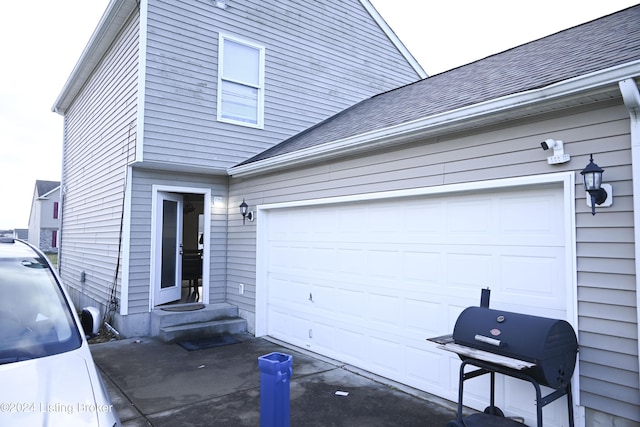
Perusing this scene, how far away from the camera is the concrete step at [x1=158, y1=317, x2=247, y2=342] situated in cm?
656

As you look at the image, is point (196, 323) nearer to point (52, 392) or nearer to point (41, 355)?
point (41, 355)

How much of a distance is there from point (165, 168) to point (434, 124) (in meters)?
4.95

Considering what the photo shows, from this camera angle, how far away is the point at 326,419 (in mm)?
3816

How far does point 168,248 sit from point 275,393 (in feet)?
17.8

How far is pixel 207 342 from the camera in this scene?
659 centimetres

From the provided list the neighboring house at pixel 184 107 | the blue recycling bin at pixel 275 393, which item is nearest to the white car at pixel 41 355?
the blue recycling bin at pixel 275 393

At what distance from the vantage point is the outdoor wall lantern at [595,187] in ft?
9.81

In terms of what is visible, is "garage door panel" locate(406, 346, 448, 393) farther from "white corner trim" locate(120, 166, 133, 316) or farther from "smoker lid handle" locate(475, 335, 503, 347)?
"white corner trim" locate(120, 166, 133, 316)

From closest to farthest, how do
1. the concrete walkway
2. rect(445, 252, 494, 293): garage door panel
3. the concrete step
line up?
the concrete walkway < rect(445, 252, 494, 293): garage door panel < the concrete step

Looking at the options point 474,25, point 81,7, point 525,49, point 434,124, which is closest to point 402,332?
point 434,124

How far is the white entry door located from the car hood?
524 cm

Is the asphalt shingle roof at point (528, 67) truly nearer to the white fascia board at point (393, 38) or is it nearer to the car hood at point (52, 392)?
the white fascia board at point (393, 38)

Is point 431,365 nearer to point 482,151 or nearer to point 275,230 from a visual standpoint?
point 482,151

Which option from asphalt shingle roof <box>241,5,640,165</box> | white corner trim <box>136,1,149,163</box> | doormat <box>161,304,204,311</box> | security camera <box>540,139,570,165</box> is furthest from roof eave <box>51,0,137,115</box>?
security camera <box>540,139,570,165</box>
